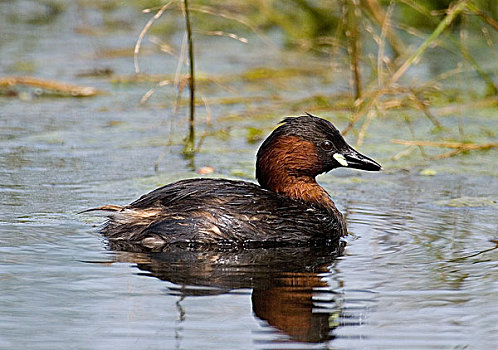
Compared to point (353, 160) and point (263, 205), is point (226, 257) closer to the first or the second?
point (263, 205)

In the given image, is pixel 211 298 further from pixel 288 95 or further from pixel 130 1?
pixel 130 1

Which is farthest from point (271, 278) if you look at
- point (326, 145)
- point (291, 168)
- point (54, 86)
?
point (54, 86)

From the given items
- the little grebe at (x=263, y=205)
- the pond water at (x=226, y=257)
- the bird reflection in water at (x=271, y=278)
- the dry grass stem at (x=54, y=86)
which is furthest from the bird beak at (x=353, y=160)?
the dry grass stem at (x=54, y=86)

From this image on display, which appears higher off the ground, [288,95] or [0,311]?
[0,311]

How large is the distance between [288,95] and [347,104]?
0.90m

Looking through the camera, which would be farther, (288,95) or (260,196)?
(288,95)

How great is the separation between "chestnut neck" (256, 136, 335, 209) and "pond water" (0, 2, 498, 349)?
0.38 m

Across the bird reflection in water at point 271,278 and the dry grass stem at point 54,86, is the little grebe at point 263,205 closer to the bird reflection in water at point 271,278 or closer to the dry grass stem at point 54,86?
the bird reflection in water at point 271,278

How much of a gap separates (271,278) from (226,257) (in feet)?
1.72

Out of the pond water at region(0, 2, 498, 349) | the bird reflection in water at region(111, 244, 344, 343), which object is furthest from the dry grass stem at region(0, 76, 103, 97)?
the bird reflection in water at region(111, 244, 344, 343)

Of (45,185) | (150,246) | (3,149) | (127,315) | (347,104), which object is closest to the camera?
(127,315)

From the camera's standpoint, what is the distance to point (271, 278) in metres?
5.22

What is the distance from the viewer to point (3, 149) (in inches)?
333

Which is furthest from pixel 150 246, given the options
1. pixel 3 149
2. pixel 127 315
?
pixel 3 149
